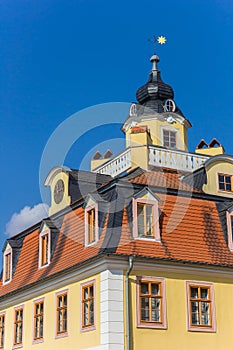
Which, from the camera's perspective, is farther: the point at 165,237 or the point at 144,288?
the point at 165,237

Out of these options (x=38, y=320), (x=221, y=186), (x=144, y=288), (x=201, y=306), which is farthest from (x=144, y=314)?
(x=221, y=186)

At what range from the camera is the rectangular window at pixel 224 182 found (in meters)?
28.7

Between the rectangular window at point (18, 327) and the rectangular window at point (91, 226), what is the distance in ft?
20.5

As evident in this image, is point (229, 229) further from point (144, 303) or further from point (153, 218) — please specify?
point (144, 303)

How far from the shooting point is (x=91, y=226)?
24.4 m

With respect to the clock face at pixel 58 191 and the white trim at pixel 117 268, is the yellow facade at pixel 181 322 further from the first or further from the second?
the clock face at pixel 58 191

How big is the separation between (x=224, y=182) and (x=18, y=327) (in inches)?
429

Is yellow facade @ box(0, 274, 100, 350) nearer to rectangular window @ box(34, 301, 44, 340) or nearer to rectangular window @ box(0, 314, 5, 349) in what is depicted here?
rectangular window @ box(34, 301, 44, 340)

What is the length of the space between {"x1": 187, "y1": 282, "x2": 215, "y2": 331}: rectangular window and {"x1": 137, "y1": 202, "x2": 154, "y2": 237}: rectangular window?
92.9 inches

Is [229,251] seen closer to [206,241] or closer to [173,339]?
[206,241]

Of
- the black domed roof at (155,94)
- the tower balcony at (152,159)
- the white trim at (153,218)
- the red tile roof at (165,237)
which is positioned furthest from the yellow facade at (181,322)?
the black domed roof at (155,94)

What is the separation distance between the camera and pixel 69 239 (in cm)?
2594

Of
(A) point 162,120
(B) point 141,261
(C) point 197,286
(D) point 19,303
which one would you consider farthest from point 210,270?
(A) point 162,120

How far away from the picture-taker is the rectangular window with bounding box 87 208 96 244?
24.0 meters
